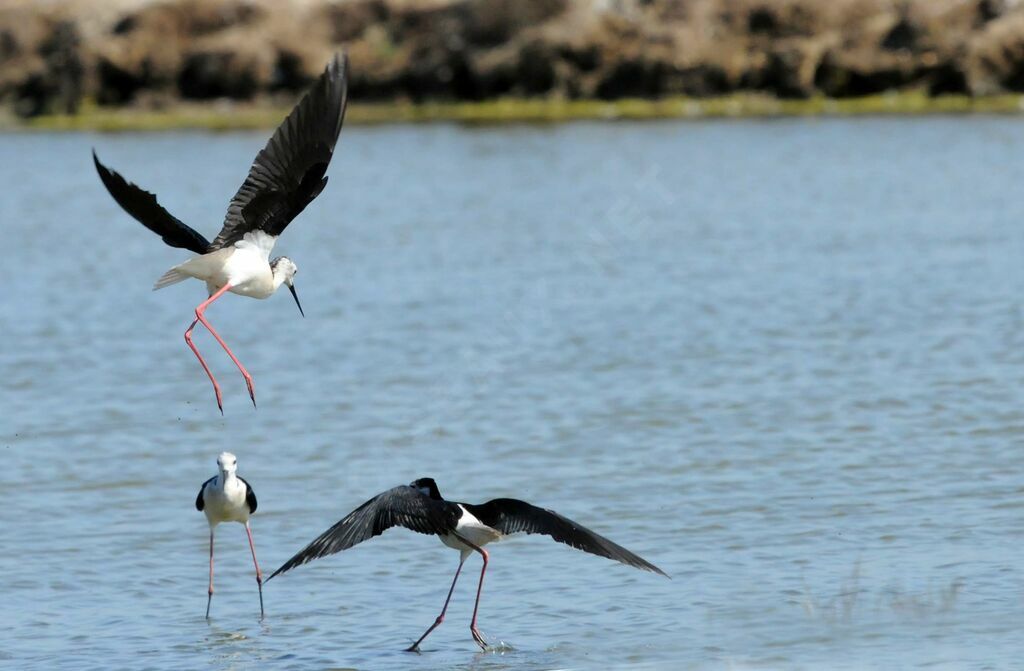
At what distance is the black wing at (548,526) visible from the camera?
20.4 ft

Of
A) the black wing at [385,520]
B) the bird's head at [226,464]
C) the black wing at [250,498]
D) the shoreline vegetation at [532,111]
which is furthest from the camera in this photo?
the shoreline vegetation at [532,111]

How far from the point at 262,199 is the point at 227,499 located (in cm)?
131

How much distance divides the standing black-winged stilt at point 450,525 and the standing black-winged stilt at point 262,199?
0.60m

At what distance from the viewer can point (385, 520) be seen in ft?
21.5

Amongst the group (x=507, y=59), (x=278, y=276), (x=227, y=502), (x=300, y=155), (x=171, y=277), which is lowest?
(x=507, y=59)

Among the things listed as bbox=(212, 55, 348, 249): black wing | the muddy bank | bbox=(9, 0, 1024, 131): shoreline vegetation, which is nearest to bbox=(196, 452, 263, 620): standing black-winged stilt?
bbox=(212, 55, 348, 249): black wing

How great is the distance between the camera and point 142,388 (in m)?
11.9

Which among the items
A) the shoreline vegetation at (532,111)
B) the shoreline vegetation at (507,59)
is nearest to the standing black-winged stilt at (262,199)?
the shoreline vegetation at (532,111)

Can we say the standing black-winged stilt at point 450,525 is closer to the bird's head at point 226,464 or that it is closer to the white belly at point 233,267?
Result: the bird's head at point 226,464

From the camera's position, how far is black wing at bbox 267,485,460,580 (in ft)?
20.9

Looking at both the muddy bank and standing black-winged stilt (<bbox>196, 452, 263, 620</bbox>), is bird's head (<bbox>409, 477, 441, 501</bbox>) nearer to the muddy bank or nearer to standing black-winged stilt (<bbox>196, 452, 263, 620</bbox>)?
standing black-winged stilt (<bbox>196, 452, 263, 620</bbox>)

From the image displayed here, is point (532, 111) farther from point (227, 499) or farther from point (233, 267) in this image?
point (233, 267)

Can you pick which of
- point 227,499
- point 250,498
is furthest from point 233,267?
point 250,498

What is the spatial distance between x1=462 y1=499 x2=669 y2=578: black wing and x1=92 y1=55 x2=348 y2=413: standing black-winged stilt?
0.98 m
